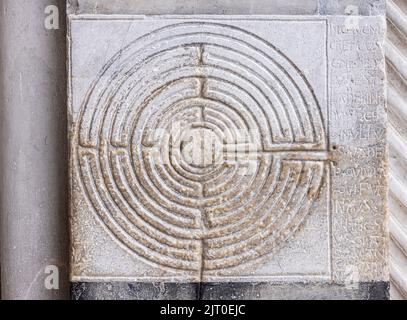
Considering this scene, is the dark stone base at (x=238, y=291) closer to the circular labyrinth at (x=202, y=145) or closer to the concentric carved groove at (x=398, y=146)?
the circular labyrinth at (x=202, y=145)

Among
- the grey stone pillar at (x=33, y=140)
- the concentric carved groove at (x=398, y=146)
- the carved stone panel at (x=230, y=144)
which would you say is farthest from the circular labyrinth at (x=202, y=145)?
the concentric carved groove at (x=398, y=146)

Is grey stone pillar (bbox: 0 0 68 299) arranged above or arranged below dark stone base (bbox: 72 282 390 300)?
above

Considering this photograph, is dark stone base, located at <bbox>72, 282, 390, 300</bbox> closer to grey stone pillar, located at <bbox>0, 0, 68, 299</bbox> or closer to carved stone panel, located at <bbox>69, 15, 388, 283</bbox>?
carved stone panel, located at <bbox>69, 15, 388, 283</bbox>

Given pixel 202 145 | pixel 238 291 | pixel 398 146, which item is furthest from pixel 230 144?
pixel 398 146

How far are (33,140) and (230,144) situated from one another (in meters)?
0.89

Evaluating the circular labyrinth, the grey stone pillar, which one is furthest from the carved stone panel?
the grey stone pillar

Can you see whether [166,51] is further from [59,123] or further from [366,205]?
[366,205]

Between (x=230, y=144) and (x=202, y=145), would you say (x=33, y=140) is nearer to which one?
(x=202, y=145)

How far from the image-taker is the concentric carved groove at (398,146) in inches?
93.0

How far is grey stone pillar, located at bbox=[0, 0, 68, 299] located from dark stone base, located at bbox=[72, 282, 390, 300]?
290mm

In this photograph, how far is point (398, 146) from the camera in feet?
7.73

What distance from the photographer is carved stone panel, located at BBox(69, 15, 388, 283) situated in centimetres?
219

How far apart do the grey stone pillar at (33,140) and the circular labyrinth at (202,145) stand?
0.18 m

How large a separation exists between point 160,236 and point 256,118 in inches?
26.0
